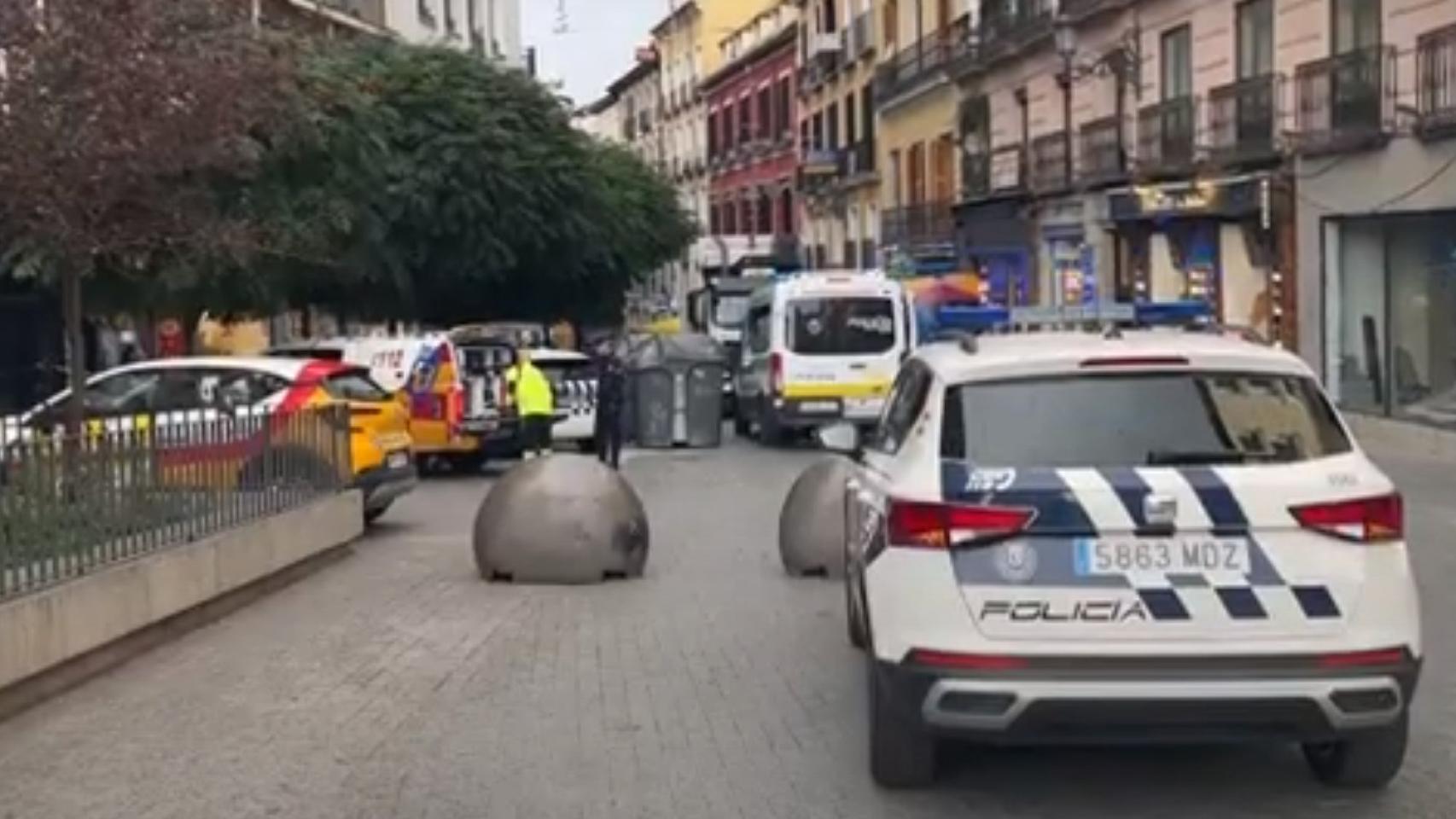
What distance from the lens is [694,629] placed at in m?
12.0

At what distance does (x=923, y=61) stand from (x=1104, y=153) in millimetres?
13491

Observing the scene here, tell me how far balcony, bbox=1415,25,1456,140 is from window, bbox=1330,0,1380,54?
3.98 ft

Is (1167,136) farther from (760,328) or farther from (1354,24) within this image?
(760,328)

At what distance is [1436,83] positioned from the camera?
2281 cm

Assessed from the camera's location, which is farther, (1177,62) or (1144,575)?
(1177,62)

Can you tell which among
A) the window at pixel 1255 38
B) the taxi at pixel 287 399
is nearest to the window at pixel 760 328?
the window at pixel 1255 38

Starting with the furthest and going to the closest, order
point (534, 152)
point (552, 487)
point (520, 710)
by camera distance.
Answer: point (534, 152), point (552, 487), point (520, 710)

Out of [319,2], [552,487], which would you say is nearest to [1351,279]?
[319,2]

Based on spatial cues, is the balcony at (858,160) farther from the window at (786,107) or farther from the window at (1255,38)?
the window at (1255,38)

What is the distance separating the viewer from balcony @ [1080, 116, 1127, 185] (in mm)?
33000

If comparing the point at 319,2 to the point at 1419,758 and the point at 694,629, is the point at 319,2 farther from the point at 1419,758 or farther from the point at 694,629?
the point at 1419,758

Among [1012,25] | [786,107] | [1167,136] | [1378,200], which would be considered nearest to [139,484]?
[1378,200]

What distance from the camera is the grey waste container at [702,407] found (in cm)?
3102

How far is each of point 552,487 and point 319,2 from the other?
9.20 metres
